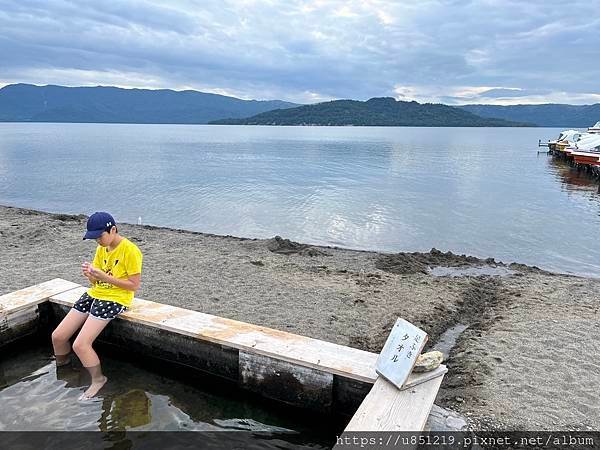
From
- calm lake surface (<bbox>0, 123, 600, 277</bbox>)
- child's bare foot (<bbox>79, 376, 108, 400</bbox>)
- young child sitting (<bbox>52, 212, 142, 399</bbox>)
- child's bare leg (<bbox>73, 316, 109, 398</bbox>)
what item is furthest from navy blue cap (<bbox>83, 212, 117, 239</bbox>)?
calm lake surface (<bbox>0, 123, 600, 277</bbox>)

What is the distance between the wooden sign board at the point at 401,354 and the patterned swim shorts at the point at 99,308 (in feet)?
10.5

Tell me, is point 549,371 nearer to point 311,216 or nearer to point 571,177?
point 311,216

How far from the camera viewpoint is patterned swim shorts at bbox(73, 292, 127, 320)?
207 inches

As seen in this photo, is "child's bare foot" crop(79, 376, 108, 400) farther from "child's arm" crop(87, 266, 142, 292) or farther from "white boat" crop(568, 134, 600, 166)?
"white boat" crop(568, 134, 600, 166)

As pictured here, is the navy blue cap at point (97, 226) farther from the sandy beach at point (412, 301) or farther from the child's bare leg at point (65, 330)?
the sandy beach at point (412, 301)

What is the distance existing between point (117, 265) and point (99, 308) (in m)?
0.60

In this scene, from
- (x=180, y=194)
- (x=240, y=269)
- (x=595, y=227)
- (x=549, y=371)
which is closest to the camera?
(x=549, y=371)

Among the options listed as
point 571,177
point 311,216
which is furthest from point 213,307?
point 571,177

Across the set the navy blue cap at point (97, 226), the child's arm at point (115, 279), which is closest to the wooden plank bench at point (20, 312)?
the child's arm at point (115, 279)

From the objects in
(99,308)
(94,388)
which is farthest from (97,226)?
(94,388)

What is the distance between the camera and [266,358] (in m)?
4.73

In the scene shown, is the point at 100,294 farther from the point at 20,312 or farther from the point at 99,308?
the point at 20,312

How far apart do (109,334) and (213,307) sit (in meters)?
2.34

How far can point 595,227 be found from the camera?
19750 mm
